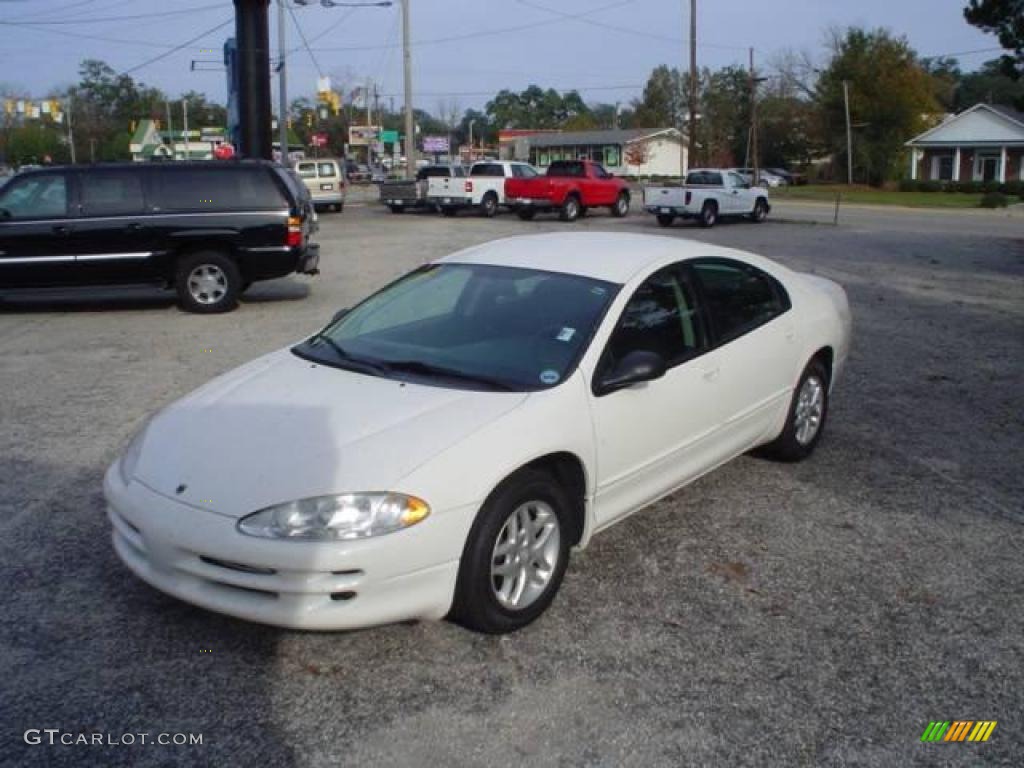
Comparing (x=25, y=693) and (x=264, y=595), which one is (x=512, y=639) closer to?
(x=264, y=595)

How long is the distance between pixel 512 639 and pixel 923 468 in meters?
3.32

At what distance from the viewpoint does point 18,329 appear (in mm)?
11148

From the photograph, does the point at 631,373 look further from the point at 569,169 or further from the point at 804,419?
the point at 569,169

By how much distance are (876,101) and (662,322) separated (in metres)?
76.7

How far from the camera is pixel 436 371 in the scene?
4.40 m

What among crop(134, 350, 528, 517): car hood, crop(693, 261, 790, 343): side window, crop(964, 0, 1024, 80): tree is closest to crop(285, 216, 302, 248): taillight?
crop(693, 261, 790, 343): side window

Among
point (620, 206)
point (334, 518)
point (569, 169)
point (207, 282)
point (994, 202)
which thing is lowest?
point (334, 518)

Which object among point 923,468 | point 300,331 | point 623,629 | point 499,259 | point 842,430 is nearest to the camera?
point 623,629

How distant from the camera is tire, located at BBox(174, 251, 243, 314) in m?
12.1

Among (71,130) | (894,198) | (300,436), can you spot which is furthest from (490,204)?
(71,130)

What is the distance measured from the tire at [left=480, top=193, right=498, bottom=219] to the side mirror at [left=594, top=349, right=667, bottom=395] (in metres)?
29.8

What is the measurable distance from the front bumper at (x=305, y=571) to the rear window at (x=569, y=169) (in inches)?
1135

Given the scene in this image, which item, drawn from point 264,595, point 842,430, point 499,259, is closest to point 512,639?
point 264,595

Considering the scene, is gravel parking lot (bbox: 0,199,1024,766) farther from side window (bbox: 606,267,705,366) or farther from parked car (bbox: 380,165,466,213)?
parked car (bbox: 380,165,466,213)
